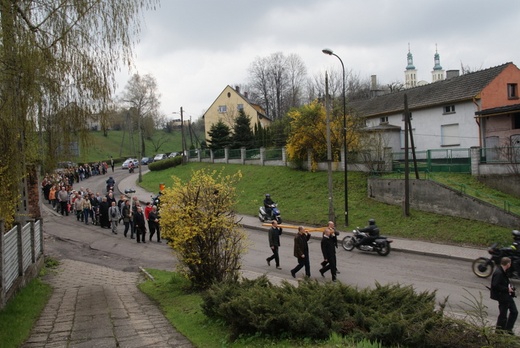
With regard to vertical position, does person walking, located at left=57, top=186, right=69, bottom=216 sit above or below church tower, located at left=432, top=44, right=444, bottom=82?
below

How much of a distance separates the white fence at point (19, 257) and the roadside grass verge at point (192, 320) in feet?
9.72

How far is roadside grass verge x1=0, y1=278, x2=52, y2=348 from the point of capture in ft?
25.9

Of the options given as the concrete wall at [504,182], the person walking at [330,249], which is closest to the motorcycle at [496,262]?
the person walking at [330,249]

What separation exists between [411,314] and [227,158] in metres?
39.1

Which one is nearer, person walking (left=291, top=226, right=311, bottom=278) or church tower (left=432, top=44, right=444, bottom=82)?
person walking (left=291, top=226, right=311, bottom=278)

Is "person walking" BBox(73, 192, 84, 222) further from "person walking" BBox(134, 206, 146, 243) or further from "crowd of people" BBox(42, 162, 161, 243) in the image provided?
"person walking" BBox(134, 206, 146, 243)

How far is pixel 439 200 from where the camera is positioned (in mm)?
21922

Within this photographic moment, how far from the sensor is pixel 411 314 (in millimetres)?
7168

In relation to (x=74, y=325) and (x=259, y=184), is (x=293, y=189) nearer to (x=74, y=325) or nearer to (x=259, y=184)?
(x=259, y=184)

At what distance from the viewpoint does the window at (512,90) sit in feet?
106

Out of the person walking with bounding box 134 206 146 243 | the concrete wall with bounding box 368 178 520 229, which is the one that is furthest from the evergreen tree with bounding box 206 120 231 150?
the person walking with bounding box 134 206 146 243

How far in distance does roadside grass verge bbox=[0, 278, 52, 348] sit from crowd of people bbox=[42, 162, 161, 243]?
5482 millimetres

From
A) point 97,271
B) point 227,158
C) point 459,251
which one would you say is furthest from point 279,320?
point 227,158

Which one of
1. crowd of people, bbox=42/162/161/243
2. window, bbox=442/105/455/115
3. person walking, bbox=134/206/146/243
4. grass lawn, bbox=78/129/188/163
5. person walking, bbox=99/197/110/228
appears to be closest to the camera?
person walking, bbox=134/206/146/243
